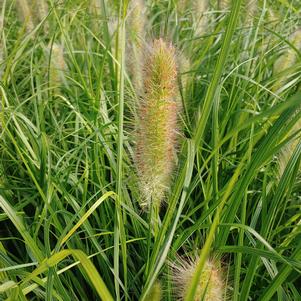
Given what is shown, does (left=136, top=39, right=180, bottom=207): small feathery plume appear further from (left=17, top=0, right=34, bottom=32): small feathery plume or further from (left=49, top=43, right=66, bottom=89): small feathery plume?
(left=17, top=0, right=34, bottom=32): small feathery plume

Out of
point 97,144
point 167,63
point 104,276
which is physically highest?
point 167,63

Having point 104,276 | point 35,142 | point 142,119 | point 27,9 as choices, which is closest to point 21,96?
point 27,9

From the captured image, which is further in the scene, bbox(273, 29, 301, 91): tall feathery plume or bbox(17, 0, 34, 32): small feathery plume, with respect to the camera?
bbox(17, 0, 34, 32): small feathery plume

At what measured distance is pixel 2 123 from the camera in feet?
6.41

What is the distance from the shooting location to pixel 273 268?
175 centimetres

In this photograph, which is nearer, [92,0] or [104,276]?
[104,276]

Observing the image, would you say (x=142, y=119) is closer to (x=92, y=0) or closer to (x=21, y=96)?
(x=92, y=0)

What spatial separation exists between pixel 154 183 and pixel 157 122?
0.20m

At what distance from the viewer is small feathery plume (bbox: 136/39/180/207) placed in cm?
144

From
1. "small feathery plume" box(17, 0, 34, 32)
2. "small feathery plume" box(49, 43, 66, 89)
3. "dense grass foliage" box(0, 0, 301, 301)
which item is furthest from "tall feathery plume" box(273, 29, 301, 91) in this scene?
"small feathery plume" box(17, 0, 34, 32)

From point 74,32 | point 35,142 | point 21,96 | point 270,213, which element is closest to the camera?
point 270,213

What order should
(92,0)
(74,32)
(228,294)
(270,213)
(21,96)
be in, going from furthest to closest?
1. (74,32)
2. (21,96)
3. (92,0)
4. (228,294)
5. (270,213)

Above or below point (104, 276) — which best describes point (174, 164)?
above

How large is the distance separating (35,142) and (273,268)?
97 cm
